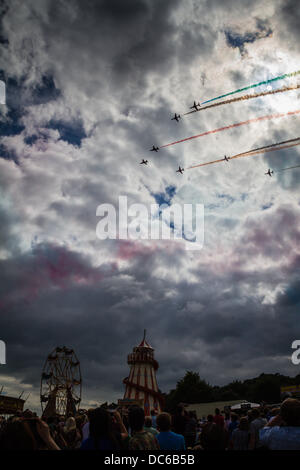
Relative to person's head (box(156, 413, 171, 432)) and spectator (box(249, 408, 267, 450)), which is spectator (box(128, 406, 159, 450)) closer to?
person's head (box(156, 413, 171, 432))

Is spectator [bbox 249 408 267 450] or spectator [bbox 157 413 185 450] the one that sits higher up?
spectator [bbox 157 413 185 450]

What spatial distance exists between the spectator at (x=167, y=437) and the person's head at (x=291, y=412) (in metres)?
1.88

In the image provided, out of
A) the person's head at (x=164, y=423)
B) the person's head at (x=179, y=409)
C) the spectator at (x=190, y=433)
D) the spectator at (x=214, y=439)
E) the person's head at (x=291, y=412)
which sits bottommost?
the spectator at (x=190, y=433)

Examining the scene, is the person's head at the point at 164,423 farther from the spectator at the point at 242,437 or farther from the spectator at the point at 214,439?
the spectator at the point at 242,437

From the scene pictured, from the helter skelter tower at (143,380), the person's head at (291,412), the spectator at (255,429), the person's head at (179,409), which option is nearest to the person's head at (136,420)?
the person's head at (291,412)

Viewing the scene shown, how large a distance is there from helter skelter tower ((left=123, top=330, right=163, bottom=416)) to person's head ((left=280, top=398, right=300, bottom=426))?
4927 centimetres

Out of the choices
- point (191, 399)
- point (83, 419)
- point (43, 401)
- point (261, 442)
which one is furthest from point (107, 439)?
point (191, 399)

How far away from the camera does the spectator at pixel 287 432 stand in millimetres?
4527

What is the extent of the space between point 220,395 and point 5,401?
57.0 metres

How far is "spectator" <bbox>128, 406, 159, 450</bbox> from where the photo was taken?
4.86m

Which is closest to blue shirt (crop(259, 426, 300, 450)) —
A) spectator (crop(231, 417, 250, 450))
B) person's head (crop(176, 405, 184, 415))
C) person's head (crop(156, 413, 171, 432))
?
person's head (crop(156, 413, 171, 432))

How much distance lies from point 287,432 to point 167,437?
78.9 inches
